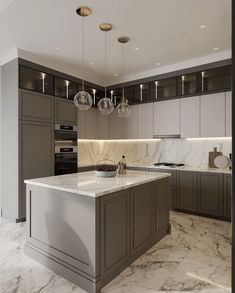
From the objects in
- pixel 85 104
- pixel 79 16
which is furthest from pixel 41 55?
pixel 85 104

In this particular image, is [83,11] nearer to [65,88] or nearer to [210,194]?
[65,88]

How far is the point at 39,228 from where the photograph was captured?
2.58 metres

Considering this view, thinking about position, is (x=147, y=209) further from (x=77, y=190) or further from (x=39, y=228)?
(x=39, y=228)

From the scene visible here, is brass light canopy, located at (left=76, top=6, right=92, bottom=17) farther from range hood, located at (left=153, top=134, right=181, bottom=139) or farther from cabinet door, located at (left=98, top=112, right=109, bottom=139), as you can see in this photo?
cabinet door, located at (left=98, top=112, right=109, bottom=139)

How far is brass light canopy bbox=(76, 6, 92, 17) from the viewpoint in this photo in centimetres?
269

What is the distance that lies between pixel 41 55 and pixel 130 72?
2032 millimetres

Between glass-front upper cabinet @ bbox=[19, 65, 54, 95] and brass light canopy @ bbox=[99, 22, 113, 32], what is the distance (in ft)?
5.50

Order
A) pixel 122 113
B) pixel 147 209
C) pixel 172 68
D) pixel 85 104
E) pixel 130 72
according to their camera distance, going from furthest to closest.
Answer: pixel 130 72
pixel 172 68
pixel 122 113
pixel 85 104
pixel 147 209

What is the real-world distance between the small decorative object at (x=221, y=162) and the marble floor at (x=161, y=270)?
1368 millimetres

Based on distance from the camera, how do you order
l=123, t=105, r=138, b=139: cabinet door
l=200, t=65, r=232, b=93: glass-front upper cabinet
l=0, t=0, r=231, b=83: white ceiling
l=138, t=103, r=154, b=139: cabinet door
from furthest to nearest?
l=123, t=105, r=138, b=139: cabinet door, l=138, t=103, r=154, b=139: cabinet door, l=200, t=65, r=232, b=93: glass-front upper cabinet, l=0, t=0, r=231, b=83: white ceiling

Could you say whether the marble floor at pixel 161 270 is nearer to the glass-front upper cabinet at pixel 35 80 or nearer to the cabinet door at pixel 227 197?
the cabinet door at pixel 227 197

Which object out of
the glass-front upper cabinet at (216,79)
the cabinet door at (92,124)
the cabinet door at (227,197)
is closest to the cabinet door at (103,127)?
the cabinet door at (92,124)

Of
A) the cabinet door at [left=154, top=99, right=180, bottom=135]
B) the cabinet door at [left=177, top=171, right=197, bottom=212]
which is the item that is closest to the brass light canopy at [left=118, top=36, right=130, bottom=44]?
the cabinet door at [left=154, top=99, right=180, bottom=135]

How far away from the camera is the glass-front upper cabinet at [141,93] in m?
5.07
